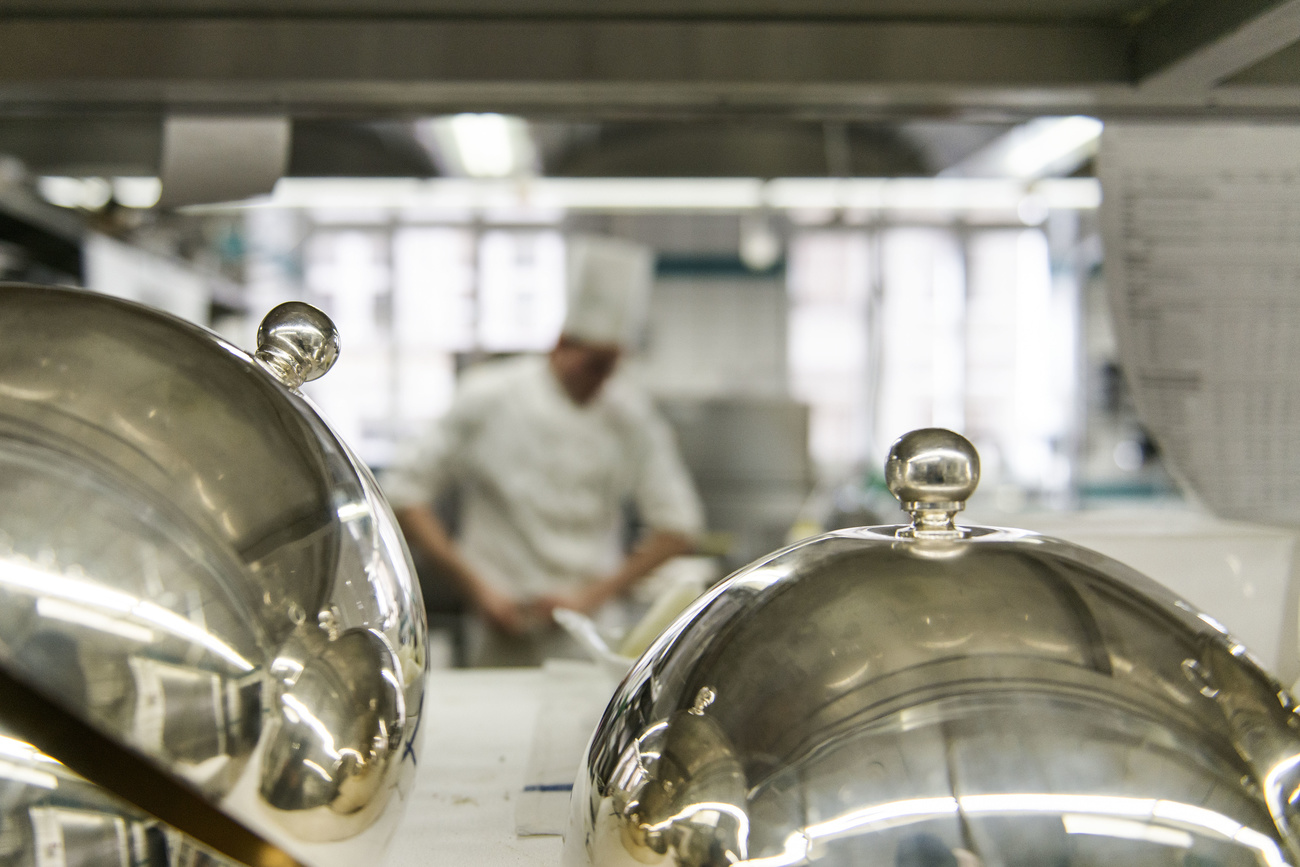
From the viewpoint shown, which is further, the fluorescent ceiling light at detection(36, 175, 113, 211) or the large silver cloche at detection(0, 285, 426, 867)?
the fluorescent ceiling light at detection(36, 175, 113, 211)

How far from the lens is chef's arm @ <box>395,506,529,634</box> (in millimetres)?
2176

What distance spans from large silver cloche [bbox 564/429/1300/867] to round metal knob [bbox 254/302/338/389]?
18cm

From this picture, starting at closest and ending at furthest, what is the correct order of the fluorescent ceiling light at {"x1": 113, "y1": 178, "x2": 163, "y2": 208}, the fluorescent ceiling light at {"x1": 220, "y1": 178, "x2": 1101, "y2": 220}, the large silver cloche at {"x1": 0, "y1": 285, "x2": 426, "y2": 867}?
the large silver cloche at {"x1": 0, "y1": 285, "x2": 426, "y2": 867} → the fluorescent ceiling light at {"x1": 113, "y1": 178, "x2": 163, "y2": 208} → the fluorescent ceiling light at {"x1": 220, "y1": 178, "x2": 1101, "y2": 220}

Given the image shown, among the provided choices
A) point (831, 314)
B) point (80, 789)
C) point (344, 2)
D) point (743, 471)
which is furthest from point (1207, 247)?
point (831, 314)

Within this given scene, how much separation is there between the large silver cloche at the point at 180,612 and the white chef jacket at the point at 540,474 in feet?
6.94

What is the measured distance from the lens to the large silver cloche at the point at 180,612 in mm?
236

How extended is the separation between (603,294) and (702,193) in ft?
12.4

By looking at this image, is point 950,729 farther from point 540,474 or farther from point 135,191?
point 135,191

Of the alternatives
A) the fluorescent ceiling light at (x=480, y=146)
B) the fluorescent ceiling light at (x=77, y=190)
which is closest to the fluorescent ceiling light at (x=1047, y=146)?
the fluorescent ceiling light at (x=480, y=146)

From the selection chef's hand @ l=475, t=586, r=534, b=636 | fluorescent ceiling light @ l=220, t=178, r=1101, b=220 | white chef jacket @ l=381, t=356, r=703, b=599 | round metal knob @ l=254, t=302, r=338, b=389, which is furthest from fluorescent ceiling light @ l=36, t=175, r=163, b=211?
round metal knob @ l=254, t=302, r=338, b=389

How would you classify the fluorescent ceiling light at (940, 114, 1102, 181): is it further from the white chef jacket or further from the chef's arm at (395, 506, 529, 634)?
the chef's arm at (395, 506, 529, 634)

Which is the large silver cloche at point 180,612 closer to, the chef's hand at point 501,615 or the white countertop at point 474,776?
the white countertop at point 474,776

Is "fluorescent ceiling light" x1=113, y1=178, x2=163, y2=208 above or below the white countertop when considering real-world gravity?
above

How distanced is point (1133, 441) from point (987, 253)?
1.62 m
